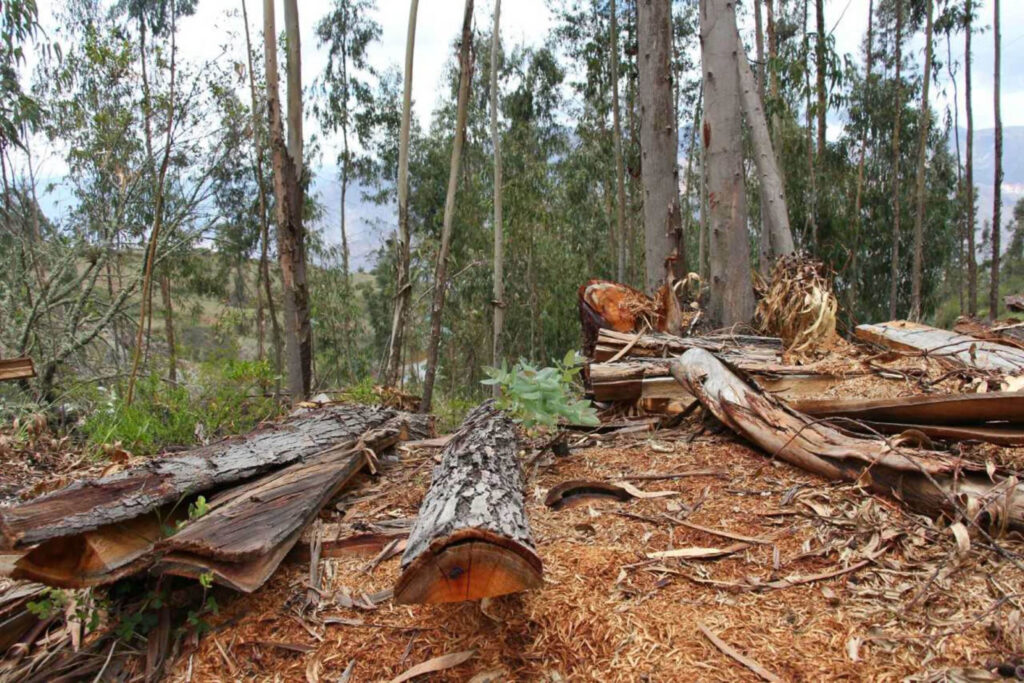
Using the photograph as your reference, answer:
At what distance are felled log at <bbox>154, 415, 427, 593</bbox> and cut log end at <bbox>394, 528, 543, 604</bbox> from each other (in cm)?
43

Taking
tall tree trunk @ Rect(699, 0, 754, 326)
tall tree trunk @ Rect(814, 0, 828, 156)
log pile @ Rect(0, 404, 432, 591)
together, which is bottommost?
log pile @ Rect(0, 404, 432, 591)

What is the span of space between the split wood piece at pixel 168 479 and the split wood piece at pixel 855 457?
5.27ft

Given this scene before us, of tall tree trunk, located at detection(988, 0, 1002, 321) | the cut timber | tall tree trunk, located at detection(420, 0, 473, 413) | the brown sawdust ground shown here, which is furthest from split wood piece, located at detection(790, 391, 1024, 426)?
tall tree trunk, located at detection(988, 0, 1002, 321)

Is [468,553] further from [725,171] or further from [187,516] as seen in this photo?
[725,171]

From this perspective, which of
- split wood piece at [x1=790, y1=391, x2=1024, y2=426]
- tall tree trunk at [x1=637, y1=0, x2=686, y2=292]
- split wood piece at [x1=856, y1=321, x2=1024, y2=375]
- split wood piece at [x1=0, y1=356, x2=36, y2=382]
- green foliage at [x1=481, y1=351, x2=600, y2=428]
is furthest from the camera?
tall tree trunk at [x1=637, y1=0, x2=686, y2=292]

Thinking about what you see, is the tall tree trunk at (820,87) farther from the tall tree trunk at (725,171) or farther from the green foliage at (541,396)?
the green foliage at (541,396)

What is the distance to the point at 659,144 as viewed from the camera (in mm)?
4984

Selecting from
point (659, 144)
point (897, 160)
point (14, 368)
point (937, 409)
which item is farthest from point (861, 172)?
point (14, 368)

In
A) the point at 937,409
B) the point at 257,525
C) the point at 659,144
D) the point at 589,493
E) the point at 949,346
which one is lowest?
the point at 589,493

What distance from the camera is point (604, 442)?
289cm

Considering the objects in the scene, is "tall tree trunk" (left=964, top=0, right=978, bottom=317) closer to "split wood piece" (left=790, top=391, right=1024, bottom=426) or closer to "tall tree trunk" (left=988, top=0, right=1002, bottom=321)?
"tall tree trunk" (left=988, top=0, right=1002, bottom=321)

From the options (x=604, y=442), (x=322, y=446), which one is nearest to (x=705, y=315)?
(x=604, y=442)

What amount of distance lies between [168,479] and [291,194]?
12.4 feet

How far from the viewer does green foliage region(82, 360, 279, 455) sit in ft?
13.7
